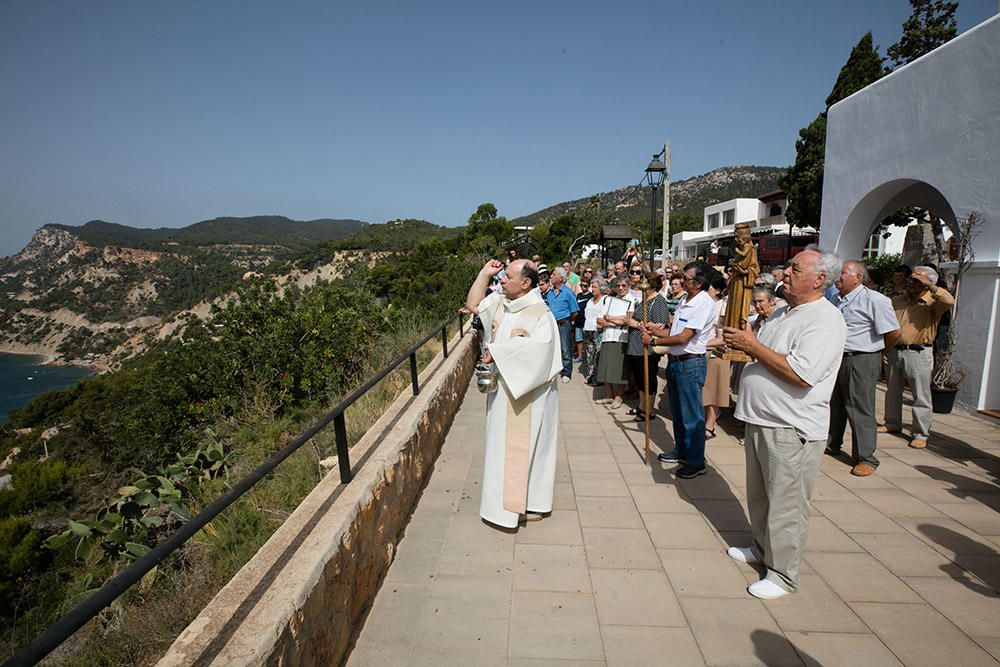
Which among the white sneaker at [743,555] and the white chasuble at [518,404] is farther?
the white chasuble at [518,404]

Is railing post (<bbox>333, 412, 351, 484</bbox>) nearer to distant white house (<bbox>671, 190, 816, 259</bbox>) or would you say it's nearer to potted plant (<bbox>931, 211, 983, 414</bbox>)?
potted plant (<bbox>931, 211, 983, 414</bbox>)

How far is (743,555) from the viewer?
10.7 ft

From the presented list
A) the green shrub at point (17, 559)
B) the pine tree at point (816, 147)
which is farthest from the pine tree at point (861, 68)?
the green shrub at point (17, 559)

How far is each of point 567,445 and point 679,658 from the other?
308 centimetres

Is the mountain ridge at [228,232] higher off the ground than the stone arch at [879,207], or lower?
higher

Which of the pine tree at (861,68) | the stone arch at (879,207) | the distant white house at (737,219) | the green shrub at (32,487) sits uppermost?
the pine tree at (861,68)

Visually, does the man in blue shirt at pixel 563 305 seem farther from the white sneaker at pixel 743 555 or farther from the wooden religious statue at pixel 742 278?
the white sneaker at pixel 743 555

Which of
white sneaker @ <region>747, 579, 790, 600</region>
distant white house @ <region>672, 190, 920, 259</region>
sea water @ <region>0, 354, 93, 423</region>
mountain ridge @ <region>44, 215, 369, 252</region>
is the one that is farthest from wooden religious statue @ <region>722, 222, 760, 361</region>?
mountain ridge @ <region>44, 215, 369, 252</region>

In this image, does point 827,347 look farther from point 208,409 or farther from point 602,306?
point 208,409

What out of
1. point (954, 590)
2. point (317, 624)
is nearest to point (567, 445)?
point (954, 590)

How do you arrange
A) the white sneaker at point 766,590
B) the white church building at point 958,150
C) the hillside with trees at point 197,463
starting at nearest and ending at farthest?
the white sneaker at point 766,590 → the hillside with trees at point 197,463 → the white church building at point 958,150

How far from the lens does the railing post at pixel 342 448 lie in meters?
2.78

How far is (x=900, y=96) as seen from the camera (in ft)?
24.0

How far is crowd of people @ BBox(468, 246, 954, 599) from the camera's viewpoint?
278 centimetres
